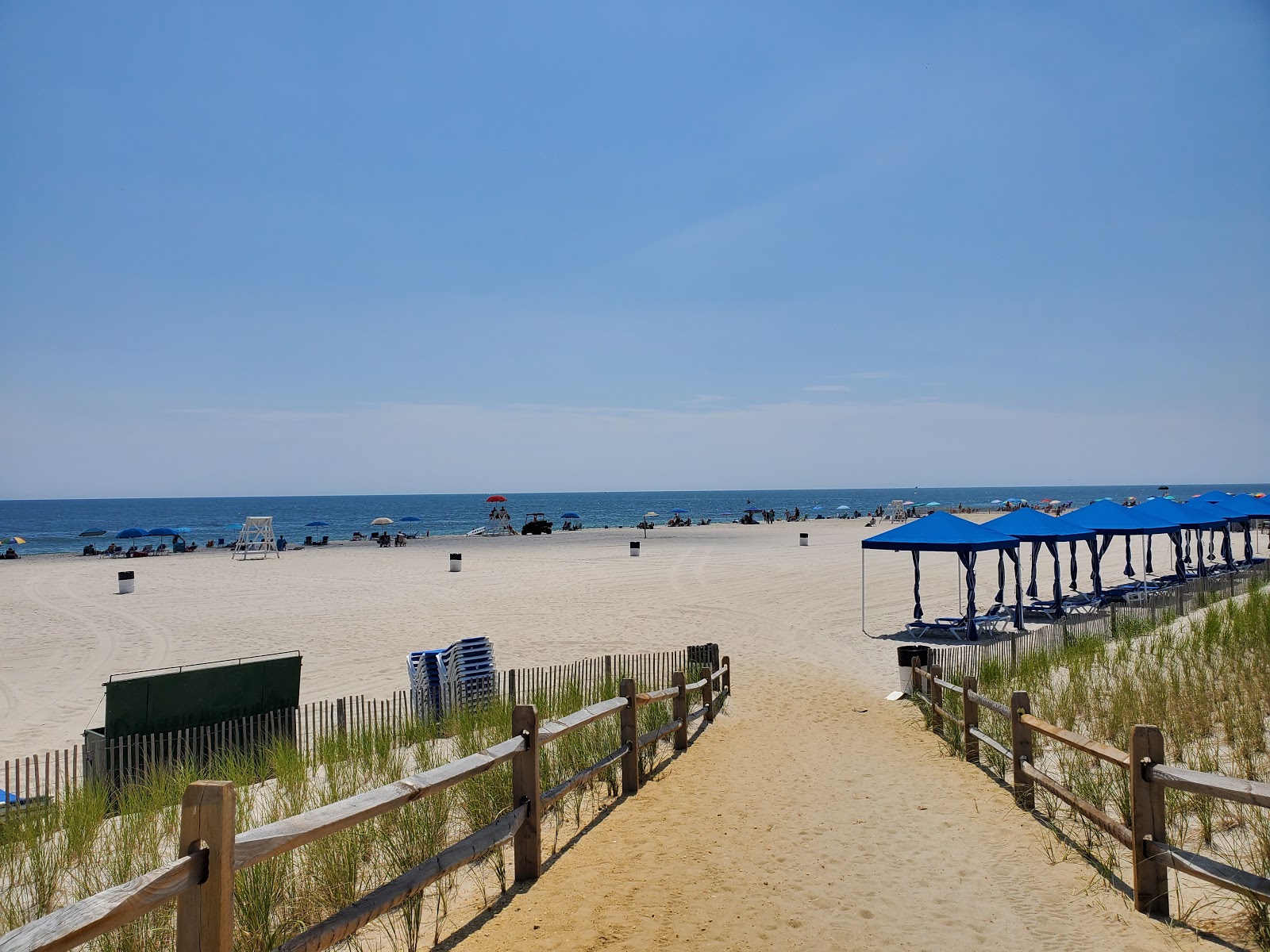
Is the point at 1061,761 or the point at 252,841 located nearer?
the point at 252,841

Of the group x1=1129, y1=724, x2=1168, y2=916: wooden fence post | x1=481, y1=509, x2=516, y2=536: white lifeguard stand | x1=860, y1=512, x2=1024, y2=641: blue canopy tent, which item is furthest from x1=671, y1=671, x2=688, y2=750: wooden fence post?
x1=481, y1=509, x2=516, y2=536: white lifeguard stand

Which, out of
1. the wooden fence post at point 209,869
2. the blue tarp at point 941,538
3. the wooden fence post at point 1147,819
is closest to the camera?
the wooden fence post at point 209,869

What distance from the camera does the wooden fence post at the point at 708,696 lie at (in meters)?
10.8

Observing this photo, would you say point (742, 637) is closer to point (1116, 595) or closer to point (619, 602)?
point (619, 602)

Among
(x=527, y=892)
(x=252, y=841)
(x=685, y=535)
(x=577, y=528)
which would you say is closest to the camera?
(x=252, y=841)

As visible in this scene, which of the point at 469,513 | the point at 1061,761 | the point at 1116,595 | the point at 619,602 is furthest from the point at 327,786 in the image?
the point at 469,513

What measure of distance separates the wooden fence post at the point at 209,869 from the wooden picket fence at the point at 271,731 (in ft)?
15.3

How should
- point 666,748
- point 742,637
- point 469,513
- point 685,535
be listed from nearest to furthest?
1. point 666,748
2. point 742,637
3. point 685,535
4. point 469,513

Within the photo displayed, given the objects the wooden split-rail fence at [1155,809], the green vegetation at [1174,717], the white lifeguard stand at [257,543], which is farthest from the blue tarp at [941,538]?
the white lifeguard stand at [257,543]

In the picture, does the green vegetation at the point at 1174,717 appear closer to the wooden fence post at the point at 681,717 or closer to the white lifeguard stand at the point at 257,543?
the wooden fence post at the point at 681,717

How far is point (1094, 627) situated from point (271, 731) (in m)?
13.2

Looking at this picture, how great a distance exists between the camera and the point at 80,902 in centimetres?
235

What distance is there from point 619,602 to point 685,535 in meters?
30.5

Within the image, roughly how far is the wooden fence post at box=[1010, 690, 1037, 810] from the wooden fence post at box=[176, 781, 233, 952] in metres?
5.82
